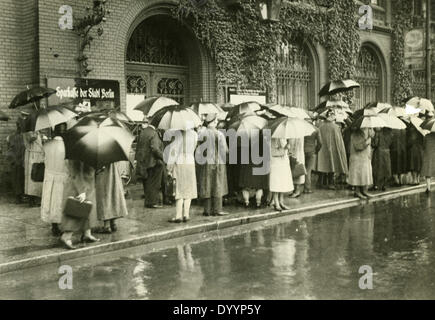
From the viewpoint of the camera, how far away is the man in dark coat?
11.1 metres

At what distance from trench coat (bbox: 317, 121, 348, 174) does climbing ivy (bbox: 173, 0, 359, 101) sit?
3787 millimetres

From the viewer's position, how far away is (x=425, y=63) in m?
18.1

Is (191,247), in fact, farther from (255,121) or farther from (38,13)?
(38,13)

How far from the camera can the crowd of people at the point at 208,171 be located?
8.11 m

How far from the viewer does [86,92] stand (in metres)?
12.8

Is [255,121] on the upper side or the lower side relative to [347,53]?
lower

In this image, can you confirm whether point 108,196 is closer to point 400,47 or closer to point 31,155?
point 31,155

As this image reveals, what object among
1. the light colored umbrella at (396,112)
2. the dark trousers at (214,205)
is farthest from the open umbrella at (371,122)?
the dark trousers at (214,205)

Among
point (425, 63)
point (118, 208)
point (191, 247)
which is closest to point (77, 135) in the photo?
→ point (118, 208)

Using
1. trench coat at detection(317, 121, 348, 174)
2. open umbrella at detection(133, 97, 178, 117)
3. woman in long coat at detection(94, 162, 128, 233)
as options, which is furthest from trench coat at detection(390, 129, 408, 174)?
woman in long coat at detection(94, 162, 128, 233)

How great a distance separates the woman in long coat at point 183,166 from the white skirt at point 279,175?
192 cm

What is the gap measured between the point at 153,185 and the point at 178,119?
8.31 feet

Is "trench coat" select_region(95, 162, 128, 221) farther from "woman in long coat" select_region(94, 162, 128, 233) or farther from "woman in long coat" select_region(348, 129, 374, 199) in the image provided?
"woman in long coat" select_region(348, 129, 374, 199)
